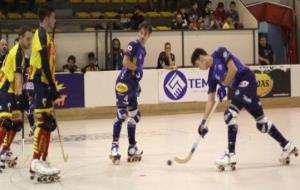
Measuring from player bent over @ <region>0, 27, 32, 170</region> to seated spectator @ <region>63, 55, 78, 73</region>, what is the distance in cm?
628

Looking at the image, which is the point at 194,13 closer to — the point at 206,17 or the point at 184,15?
the point at 206,17

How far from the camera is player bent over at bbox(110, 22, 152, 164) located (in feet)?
26.3

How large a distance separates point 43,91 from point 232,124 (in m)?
2.26

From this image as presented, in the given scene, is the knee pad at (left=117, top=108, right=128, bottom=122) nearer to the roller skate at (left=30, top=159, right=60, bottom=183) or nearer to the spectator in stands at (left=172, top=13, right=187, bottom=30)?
the roller skate at (left=30, top=159, right=60, bottom=183)

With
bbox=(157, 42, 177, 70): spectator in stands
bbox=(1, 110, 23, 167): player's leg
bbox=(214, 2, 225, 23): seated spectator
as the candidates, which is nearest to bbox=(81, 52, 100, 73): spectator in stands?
bbox=(157, 42, 177, 70): spectator in stands

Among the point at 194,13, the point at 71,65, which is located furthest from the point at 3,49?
the point at 194,13

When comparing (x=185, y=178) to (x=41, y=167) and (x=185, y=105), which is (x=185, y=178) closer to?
(x=41, y=167)

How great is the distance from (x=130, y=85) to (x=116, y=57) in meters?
7.37

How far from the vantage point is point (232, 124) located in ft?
24.1

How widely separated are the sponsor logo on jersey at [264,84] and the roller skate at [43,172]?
9283mm

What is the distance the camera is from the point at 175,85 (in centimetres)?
1466

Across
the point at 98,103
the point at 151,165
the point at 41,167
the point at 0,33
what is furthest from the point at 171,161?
the point at 0,33

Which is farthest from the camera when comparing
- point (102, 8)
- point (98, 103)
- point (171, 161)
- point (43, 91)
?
point (102, 8)

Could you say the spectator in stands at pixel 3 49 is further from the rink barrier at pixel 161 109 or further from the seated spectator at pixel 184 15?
the seated spectator at pixel 184 15
